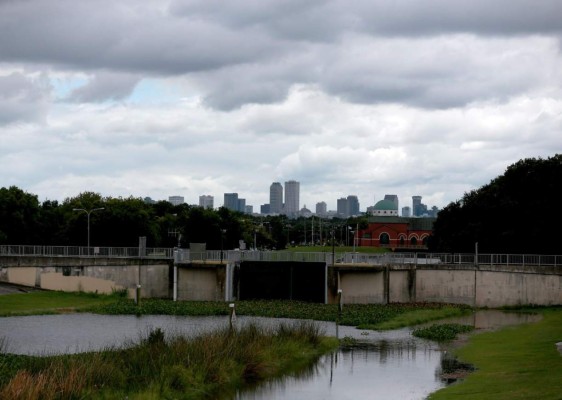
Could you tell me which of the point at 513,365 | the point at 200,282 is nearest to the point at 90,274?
the point at 200,282

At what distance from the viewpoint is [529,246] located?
100 meters

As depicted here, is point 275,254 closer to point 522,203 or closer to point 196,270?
point 196,270

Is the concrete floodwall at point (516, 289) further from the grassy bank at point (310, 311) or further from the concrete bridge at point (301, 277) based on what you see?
the grassy bank at point (310, 311)

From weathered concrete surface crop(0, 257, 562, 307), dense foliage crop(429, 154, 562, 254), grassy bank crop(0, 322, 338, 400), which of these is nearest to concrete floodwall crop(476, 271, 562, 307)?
weathered concrete surface crop(0, 257, 562, 307)

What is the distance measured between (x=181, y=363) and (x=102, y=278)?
51919mm

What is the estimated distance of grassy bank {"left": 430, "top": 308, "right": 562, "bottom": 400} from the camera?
3384cm

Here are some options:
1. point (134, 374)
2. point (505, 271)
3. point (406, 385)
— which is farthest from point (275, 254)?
point (134, 374)

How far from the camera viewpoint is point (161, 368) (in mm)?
34906

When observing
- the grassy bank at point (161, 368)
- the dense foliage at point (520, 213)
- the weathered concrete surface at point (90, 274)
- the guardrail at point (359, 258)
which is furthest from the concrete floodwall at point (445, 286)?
the grassy bank at point (161, 368)

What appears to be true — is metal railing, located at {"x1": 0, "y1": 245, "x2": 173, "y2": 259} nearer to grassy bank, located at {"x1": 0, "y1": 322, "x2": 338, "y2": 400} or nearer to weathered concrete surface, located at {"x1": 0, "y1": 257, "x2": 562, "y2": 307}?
weathered concrete surface, located at {"x1": 0, "y1": 257, "x2": 562, "y2": 307}

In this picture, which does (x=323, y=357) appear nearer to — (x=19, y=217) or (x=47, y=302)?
(x=47, y=302)

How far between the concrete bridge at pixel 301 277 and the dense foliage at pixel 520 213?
9.18 m

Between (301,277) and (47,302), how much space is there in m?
25.4

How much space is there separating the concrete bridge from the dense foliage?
9178 mm
